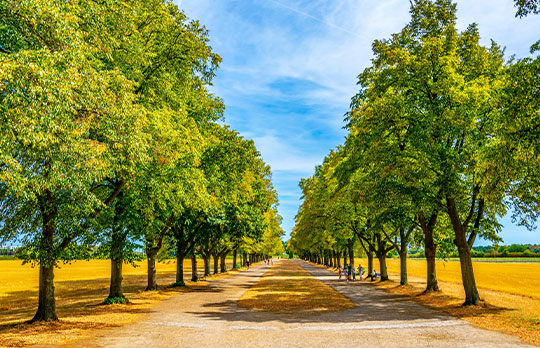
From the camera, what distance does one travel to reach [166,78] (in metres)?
17.2

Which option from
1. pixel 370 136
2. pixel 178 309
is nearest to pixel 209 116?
pixel 370 136

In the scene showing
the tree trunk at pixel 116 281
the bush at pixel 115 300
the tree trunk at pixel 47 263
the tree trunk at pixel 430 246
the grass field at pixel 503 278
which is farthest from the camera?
the grass field at pixel 503 278

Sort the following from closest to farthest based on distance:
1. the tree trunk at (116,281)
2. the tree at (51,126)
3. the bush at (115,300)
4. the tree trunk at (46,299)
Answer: the tree at (51,126) → the tree trunk at (46,299) → the bush at (115,300) → the tree trunk at (116,281)

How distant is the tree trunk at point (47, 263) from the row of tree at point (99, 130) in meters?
0.04

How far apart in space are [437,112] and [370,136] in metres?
3.57

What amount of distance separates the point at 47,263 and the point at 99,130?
17.6ft

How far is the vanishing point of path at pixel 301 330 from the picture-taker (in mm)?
10531

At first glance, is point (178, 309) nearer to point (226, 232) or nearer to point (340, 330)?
point (340, 330)

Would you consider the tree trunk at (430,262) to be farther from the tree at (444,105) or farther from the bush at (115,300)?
the bush at (115,300)

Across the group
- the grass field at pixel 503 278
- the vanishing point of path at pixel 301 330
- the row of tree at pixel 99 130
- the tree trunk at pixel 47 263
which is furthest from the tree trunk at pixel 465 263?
the tree trunk at pixel 47 263

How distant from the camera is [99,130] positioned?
12.2m

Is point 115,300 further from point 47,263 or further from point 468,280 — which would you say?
point 468,280

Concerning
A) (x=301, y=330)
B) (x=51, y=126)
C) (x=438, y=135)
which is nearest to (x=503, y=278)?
(x=438, y=135)

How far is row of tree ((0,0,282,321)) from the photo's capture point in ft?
26.8
